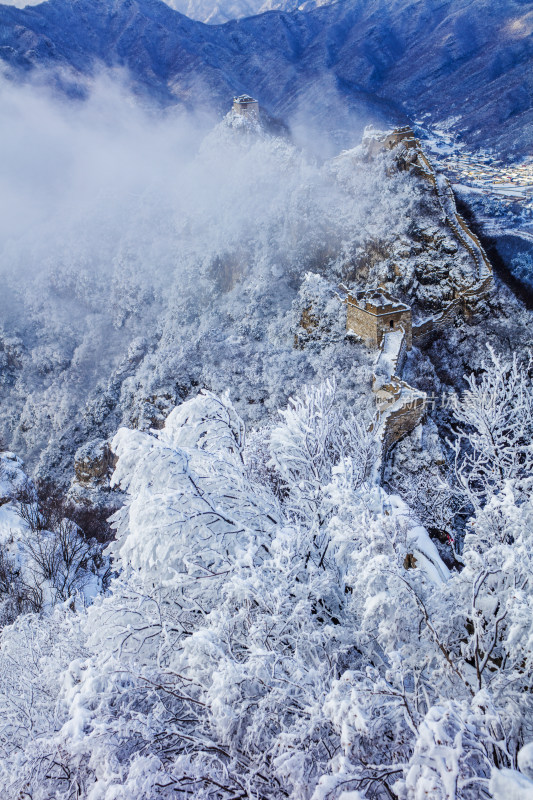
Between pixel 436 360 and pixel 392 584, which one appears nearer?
pixel 392 584

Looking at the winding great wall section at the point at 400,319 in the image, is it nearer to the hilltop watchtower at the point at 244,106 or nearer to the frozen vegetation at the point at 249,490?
the frozen vegetation at the point at 249,490

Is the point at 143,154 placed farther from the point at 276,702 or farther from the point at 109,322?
the point at 276,702

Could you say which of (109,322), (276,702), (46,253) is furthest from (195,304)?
(276,702)

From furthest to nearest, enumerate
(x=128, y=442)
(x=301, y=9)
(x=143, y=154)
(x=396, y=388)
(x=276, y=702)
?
(x=301, y=9), (x=143, y=154), (x=396, y=388), (x=128, y=442), (x=276, y=702)

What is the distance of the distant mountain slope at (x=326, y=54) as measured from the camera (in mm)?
62188

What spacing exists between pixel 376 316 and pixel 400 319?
4.19ft

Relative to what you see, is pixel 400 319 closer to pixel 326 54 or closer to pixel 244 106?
pixel 244 106

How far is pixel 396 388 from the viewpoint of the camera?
17312mm

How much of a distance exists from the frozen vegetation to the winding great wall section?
1.24 ft

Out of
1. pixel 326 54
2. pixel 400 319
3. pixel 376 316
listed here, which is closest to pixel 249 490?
pixel 376 316

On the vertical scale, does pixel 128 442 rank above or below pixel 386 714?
above

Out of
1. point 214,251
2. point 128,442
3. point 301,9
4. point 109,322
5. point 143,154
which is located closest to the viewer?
point 128,442

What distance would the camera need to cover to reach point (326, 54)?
86.2 m

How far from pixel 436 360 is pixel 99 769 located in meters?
22.6
